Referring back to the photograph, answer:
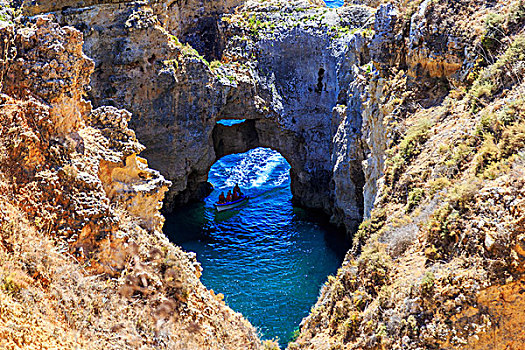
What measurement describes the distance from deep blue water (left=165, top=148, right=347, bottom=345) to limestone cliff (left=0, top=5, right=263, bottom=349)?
8955mm

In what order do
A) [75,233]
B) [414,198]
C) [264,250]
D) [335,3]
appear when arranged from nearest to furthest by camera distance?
[75,233], [414,198], [264,250], [335,3]

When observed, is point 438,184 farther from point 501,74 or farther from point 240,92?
point 240,92

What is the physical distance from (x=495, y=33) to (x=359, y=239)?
599cm

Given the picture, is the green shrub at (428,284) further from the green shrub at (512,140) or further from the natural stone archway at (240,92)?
the natural stone archway at (240,92)

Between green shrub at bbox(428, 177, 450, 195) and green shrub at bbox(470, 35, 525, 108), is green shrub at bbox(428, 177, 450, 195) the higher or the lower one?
the lower one

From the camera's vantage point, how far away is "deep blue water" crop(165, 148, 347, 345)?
19156 mm

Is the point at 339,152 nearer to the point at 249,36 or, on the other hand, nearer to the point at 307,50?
the point at 307,50

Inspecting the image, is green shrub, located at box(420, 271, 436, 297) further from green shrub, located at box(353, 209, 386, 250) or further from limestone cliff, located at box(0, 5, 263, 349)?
limestone cliff, located at box(0, 5, 263, 349)

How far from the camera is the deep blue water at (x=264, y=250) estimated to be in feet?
62.8

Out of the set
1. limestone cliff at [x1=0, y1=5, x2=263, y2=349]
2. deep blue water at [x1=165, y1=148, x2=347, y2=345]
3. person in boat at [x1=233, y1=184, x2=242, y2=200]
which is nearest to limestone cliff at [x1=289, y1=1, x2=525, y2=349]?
limestone cliff at [x1=0, y1=5, x2=263, y2=349]

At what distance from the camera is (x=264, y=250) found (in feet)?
79.4

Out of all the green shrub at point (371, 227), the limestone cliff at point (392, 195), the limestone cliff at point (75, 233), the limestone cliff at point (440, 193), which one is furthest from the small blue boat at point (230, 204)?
the limestone cliff at point (75, 233)

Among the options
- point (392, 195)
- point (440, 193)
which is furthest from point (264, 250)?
point (440, 193)

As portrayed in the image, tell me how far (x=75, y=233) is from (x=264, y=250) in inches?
667
